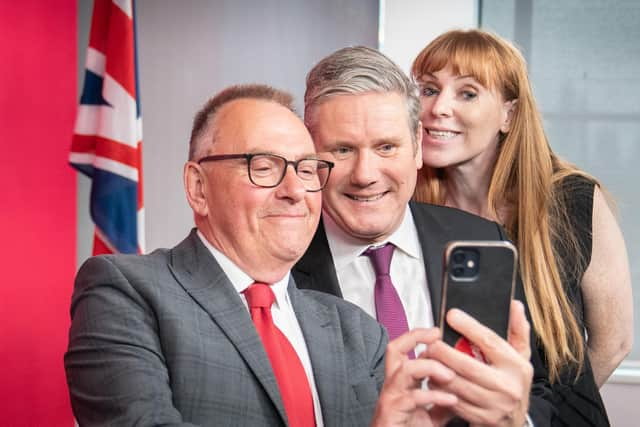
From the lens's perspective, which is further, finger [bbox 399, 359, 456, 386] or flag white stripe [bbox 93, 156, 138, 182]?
flag white stripe [bbox 93, 156, 138, 182]

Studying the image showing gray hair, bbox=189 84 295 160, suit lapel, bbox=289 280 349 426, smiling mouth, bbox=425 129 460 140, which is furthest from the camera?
smiling mouth, bbox=425 129 460 140

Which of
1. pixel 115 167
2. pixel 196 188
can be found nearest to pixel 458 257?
pixel 196 188

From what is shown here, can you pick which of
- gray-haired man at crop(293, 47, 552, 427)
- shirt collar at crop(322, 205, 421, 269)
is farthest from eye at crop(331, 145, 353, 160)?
shirt collar at crop(322, 205, 421, 269)

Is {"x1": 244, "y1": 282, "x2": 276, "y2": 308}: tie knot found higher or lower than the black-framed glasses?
lower

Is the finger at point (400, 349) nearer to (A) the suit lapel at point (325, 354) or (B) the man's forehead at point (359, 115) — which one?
(A) the suit lapel at point (325, 354)

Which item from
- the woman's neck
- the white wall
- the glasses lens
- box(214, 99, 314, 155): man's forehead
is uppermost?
the white wall

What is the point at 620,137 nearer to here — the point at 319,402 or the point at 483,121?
the point at 483,121

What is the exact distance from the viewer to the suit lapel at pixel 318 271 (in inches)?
69.3

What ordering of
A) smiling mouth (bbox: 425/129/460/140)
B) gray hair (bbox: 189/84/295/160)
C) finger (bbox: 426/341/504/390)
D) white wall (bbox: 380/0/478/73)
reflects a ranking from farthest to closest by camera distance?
white wall (bbox: 380/0/478/73) < smiling mouth (bbox: 425/129/460/140) < gray hair (bbox: 189/84/295/160) < finger (bbox: 426/341/504/390)

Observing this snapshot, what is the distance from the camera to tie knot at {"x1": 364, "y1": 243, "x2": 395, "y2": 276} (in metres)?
1.80

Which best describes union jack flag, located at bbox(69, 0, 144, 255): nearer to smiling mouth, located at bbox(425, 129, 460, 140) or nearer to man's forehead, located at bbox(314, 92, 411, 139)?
smiling mouth, located at bbox(425, 129, 460, 140)

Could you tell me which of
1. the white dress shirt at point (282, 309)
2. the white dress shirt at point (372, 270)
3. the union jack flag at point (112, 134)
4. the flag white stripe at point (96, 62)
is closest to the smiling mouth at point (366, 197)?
the white dress shirt at point (372, 270)

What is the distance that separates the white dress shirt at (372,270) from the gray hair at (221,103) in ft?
1.39

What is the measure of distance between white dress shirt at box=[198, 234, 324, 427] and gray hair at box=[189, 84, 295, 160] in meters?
0.15
